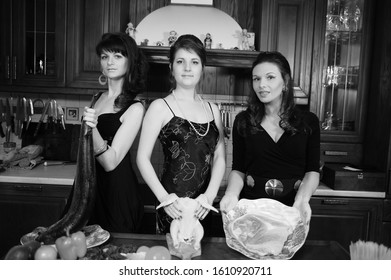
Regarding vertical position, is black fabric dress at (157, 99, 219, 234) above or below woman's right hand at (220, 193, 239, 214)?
above

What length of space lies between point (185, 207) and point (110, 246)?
0.25m

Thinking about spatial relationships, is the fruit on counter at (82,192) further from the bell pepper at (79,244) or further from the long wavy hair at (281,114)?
the long wavy hair at (281,114)

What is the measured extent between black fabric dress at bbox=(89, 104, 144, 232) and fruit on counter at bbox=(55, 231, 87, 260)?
1.57 feet

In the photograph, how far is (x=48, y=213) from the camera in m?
2.36

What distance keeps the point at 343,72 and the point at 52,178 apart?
188 centimetres

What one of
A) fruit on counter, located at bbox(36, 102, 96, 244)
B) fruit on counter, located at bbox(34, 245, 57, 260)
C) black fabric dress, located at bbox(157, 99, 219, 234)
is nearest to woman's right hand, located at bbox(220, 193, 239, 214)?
black fabric dress, located at bbox(157, 99, 219, 234)

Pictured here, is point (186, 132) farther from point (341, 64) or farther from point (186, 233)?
point (341, 64)

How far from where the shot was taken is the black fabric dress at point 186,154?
59.9 inches

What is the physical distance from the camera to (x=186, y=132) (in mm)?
1520

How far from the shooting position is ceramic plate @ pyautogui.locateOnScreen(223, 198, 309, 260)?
120cm

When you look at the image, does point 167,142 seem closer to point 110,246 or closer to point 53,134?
point 110,246

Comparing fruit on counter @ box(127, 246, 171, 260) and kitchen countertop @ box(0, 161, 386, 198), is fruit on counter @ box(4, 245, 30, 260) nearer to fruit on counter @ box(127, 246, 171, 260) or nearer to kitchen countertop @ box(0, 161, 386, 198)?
fruit on counter @ box(127, 246, 171, 260)

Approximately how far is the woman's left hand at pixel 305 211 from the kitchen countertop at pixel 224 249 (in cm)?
10
